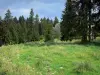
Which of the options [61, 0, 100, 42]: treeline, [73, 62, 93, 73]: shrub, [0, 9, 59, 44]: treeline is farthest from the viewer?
[0, 9, 59, 44]: treeline

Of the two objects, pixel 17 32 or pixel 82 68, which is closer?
pixel 82 68

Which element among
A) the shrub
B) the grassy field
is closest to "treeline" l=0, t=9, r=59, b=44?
the grassy field

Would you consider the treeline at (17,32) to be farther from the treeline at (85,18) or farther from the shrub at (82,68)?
the shrub at (82,68)

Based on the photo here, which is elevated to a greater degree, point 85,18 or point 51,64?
point 85,18

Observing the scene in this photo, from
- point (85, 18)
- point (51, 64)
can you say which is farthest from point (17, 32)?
point (51, 64)

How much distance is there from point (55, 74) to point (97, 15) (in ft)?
68.2

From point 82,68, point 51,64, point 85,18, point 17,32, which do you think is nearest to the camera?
point 82,68

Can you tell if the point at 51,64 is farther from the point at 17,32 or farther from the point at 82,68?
the point at 17,32

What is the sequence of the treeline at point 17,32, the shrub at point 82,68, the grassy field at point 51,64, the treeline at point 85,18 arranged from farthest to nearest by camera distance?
the treeline at point 17,32 < the treeline at point 85,18 < the shrub at point 82,68 < the grassy field at point 51,64

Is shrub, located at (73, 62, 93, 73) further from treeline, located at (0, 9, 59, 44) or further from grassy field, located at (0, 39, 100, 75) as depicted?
A: treeline, located at (0, 9, 59, 44)

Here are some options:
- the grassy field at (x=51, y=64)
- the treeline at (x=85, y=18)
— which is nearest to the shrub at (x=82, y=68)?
the grassy field at (x=51, y=64)

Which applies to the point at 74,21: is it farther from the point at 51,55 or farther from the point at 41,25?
the point at 41,25

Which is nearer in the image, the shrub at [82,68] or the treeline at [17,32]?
the shrub at [82,68]

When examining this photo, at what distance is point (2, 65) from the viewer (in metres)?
13.3
